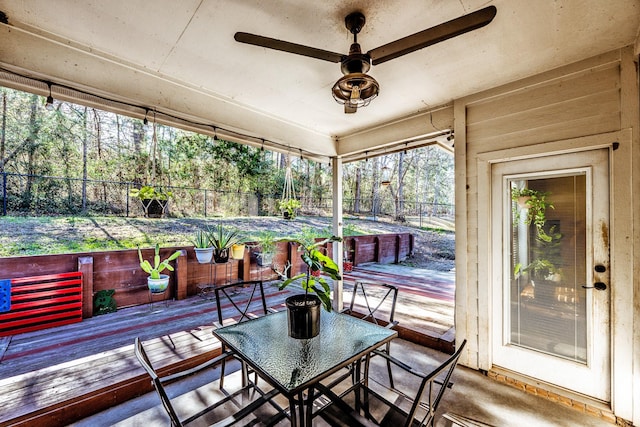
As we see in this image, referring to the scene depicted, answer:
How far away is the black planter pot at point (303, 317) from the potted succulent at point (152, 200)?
1.59 meters

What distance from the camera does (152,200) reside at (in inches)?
89.7

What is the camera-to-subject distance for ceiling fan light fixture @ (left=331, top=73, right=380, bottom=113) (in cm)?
147

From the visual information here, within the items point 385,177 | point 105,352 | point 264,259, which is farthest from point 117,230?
point 385,177

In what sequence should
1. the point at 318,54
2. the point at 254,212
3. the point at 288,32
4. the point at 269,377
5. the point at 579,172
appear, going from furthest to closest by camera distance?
the point at 254,212 < the point at 579,172 < the point at 288,32 < the point at 318,54 < the point at 269,377

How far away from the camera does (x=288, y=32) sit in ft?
5.45

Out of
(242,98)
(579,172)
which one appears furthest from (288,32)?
(579,172)

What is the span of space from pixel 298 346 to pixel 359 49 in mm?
1716

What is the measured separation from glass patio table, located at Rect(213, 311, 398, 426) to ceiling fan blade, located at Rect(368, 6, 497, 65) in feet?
5.32

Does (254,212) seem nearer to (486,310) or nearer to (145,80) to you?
(145,80)

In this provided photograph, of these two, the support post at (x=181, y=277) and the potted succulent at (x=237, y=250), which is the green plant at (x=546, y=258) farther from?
the support post at (x=181, y=277)

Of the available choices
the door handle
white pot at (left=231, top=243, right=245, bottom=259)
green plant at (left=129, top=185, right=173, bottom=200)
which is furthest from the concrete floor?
white pot at (left=231, top=243, right=245, bottom=259)

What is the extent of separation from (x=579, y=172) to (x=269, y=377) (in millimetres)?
2639

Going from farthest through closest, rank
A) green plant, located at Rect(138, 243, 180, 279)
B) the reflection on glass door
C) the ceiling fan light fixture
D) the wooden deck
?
green plant, located at Rect(138, 243, 180, 279) → the reflection on glass door → the wooden deck → the ceiling fan light fixture

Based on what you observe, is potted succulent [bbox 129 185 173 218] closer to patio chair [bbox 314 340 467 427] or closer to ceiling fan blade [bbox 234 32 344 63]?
ceiling fan blade [bbox 234 32 344 63]
